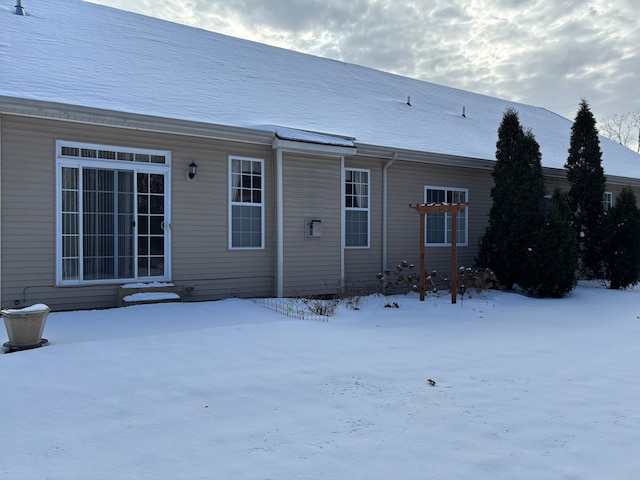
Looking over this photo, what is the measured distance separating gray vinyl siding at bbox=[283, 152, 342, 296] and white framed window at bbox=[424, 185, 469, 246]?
8.96 ft

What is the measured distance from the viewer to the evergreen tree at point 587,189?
11414 millimetres

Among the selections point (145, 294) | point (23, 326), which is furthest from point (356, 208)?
point (23, 326)

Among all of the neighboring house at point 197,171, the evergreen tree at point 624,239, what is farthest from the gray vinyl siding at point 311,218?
the evergreen tree at point 624,239

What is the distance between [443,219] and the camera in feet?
37.6

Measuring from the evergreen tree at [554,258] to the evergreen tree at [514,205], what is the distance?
192 mm

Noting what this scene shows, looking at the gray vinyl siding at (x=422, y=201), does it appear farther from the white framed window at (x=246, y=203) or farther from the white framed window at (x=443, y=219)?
the white framed window at (x=246, y=203)

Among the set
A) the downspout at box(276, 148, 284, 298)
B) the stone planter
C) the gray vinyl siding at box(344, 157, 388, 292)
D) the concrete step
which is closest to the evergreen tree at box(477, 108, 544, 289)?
the gray vinyl siding at box(344, 157, 388, 292)

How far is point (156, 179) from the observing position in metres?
7.84

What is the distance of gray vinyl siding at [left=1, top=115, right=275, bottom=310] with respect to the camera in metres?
Result: 6.75

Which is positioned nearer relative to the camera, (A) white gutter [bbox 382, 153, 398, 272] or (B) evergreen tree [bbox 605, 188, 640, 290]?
(A) white gutter [bbox 382, 153, 398, 272]

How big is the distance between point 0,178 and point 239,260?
12.3ft

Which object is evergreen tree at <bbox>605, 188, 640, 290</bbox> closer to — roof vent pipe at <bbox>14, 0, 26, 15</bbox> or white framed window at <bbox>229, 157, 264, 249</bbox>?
white framed window at <bbox>229, 157, 264, 249</bbox>

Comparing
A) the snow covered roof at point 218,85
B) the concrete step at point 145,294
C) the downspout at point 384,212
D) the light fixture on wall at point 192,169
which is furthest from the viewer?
the downspout at point 384,212

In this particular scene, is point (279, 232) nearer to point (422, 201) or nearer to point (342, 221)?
point (342, 221)
